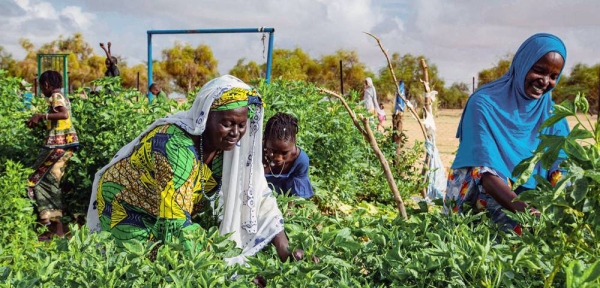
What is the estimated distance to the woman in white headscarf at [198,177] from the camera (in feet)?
7.79

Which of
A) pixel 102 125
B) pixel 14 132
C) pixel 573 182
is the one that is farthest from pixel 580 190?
pixel 14 132

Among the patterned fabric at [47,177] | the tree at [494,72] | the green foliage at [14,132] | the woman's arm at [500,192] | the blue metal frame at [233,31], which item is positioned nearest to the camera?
the woman's arm at [500,192]

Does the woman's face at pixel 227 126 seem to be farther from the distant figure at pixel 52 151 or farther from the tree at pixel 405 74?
the tree at pixel 405 74

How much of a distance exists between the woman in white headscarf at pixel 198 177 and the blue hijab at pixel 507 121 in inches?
Answer: 36.4

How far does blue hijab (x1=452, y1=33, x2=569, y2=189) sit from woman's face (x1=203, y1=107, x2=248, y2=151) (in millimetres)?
1026

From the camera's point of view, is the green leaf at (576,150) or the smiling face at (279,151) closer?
the green leaf at (576,150)

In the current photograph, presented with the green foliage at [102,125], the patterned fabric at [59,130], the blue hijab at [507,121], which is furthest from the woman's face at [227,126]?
the patterned fabric at [59,130]

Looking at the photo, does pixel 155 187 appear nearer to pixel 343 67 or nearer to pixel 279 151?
pixel 279 151

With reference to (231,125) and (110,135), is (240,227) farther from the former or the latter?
(110,135)

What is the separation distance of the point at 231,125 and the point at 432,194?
454 centimetres

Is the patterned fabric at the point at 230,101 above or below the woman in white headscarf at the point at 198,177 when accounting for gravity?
above

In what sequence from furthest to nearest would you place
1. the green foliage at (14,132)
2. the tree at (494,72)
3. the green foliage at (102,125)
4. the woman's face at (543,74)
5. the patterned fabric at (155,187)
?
1. the tree at (494,72)
2. the green foliage at (14,132)
3. the green foliage at (102,125)
4. the woman's face at (543,74)
5. the patterned fabric at (155,187)

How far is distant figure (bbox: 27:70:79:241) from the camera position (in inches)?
206

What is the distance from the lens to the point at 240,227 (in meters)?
2.60
